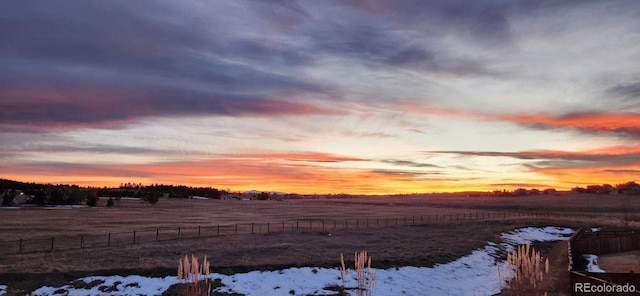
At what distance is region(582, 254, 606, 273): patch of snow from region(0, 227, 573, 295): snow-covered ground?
6.49 meters

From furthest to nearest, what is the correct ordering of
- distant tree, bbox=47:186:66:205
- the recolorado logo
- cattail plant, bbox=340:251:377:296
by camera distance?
distant tree, bbox=47:186:66:205 < the recolorado logo < cattail plant, bbox=340:251:377:296

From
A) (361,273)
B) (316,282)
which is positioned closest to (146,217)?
(316,282)

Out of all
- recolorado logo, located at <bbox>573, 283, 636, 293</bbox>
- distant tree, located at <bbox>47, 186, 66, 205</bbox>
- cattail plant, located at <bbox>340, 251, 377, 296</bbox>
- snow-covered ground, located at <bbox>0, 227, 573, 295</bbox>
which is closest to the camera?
cattail plant, located at <bbox>340, 251, 377, 296</bbox>

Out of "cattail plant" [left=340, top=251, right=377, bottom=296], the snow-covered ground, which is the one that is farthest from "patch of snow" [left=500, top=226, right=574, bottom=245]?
"cattail plant" [left=340, top=251, right=377, bottom=296]

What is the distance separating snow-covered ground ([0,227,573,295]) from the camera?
26.4 meters

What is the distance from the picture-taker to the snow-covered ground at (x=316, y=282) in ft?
86.6

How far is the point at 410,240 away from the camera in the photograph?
1868 inches

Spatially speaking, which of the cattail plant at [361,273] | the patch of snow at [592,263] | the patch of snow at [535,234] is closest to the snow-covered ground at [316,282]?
the cattail plant at [361,273]

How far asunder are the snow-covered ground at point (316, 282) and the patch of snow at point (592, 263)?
6.49m

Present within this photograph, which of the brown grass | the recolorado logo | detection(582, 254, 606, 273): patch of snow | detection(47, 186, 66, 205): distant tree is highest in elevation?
detection(47, 186, 66, 205): distant tree

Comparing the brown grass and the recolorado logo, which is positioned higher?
the recolorado logo

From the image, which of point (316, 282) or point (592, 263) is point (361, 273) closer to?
point (316, 282)

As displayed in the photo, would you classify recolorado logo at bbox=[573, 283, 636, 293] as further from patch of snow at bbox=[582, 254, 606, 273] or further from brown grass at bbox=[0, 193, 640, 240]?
brown grass at bbox=[0, 193, 640, 240]

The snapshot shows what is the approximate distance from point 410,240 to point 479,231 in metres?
16.5
